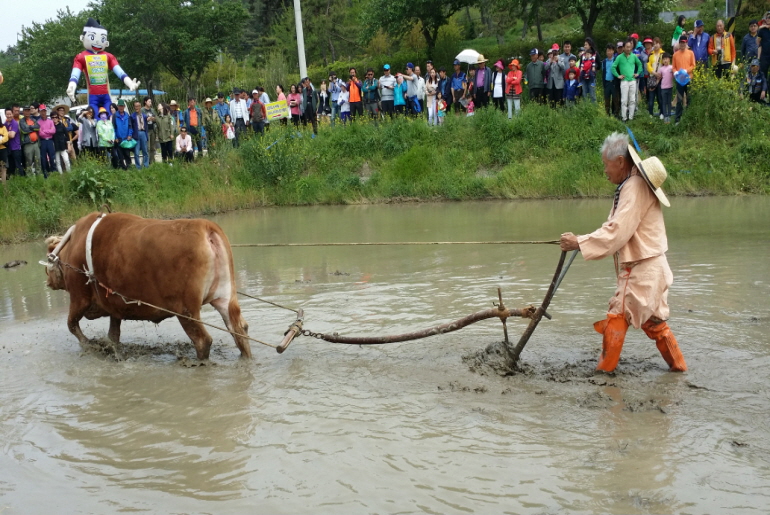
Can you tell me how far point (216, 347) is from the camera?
754 cm

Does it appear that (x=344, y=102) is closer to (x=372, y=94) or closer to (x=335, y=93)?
(x=335, y=93)

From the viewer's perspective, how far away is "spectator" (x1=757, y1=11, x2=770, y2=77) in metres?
16.7

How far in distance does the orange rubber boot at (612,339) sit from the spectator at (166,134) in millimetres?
16144

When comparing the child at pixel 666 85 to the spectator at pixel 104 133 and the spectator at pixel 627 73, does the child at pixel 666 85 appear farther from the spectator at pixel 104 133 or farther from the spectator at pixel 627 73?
the spectator at pixel 104 133

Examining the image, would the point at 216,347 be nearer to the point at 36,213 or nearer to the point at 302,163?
the point at 36,213

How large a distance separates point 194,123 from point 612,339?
17.0 meters

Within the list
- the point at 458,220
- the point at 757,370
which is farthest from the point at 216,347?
the point at 458,220

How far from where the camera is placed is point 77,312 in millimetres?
7387

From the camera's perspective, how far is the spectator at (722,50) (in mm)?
17328

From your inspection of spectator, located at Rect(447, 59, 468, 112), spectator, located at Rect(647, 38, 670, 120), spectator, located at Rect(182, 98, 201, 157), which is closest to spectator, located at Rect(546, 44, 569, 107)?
spectator, located at Rect(647, 38, 670, 120)

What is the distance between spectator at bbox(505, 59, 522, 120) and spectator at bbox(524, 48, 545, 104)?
1.02 ft

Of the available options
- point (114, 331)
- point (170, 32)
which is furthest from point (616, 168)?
point (170, 32)

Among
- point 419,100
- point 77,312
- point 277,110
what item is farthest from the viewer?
point 277,110

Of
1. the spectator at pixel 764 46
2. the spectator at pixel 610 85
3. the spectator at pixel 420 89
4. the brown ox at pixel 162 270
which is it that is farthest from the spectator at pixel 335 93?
the brown ox at pixel 162 270
